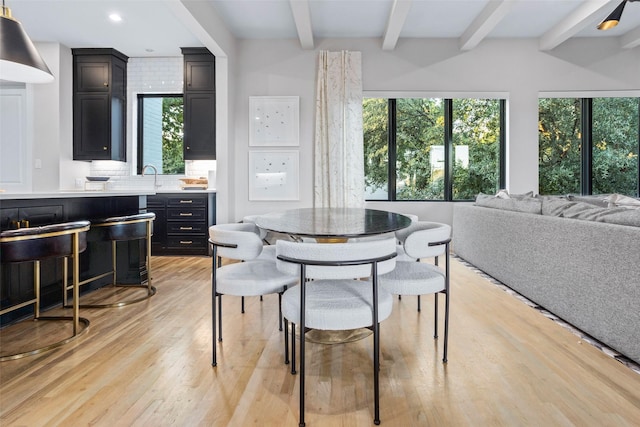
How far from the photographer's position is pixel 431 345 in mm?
2170

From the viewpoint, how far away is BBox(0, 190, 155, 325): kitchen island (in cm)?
233

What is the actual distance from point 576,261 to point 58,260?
148 inches

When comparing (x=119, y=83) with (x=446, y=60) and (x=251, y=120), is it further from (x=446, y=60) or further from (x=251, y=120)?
(x=446, y=60)

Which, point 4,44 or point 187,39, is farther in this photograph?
point 187,39

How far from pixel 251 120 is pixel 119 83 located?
2.10m

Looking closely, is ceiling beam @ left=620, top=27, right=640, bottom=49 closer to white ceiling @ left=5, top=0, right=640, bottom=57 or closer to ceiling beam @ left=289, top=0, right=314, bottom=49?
white ceiling @ left=5, top=0, right=640, bottom=57

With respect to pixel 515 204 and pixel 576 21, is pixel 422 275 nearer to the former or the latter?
pixel 515 204

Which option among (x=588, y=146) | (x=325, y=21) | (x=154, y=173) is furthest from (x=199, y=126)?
(x=588, y=146)

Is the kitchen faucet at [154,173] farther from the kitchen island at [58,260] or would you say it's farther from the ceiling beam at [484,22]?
the ceiling beam at [484,22]

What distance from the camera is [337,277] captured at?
1.42 m

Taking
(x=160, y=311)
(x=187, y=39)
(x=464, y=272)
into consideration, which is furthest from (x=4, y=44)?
(x=464, y=272)

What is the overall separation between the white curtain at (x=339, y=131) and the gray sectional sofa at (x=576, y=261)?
233 centimetres

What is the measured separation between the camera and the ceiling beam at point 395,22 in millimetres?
4172

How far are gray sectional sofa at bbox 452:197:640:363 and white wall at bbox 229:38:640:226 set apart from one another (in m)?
2.84
